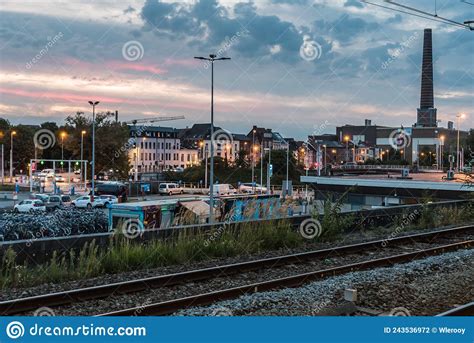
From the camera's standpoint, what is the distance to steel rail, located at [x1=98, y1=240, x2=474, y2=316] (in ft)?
26.8

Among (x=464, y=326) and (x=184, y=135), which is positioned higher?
(x=184, y=135)

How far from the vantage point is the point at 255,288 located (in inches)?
380

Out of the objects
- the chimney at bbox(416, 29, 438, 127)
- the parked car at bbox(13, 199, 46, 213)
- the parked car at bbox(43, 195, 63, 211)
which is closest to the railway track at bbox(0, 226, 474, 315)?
the parked car at bbox(13, 199, 46, 213)

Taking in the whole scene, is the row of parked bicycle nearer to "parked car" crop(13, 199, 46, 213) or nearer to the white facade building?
"parked car" crop(13, 199, 46, 213)

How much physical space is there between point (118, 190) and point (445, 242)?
152 ft

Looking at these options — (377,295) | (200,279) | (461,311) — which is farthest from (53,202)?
(461,311)

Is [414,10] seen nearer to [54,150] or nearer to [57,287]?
[57,287]

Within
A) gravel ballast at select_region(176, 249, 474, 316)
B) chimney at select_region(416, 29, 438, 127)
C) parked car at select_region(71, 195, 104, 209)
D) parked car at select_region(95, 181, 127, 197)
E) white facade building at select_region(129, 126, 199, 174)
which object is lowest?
parked car at select_region(71, 195, 104, 209)

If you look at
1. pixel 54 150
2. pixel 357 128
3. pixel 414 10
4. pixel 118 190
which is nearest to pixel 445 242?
pixel 414 10

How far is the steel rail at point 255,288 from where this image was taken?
8.18 m

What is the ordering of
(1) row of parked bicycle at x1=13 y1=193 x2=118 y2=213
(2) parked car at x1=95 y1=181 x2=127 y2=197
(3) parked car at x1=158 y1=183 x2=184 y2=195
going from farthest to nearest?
(3) parked car at x1=158 y1=183 x2=184 y2=195 → (2) parked car at x1=95 y1=181 x2=127 y2=197 → (1) row of parked bicycle at x1=13 y1=193 x2=118 y2=213

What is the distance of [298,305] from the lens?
8.70 m

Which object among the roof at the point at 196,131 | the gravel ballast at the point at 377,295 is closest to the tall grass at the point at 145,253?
the gravel ballast at the point at 377,295

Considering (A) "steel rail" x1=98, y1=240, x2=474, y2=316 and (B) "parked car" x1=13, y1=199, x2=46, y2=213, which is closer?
(A) "steel rail" x1=98, y1=240, x2=474, y2=316
